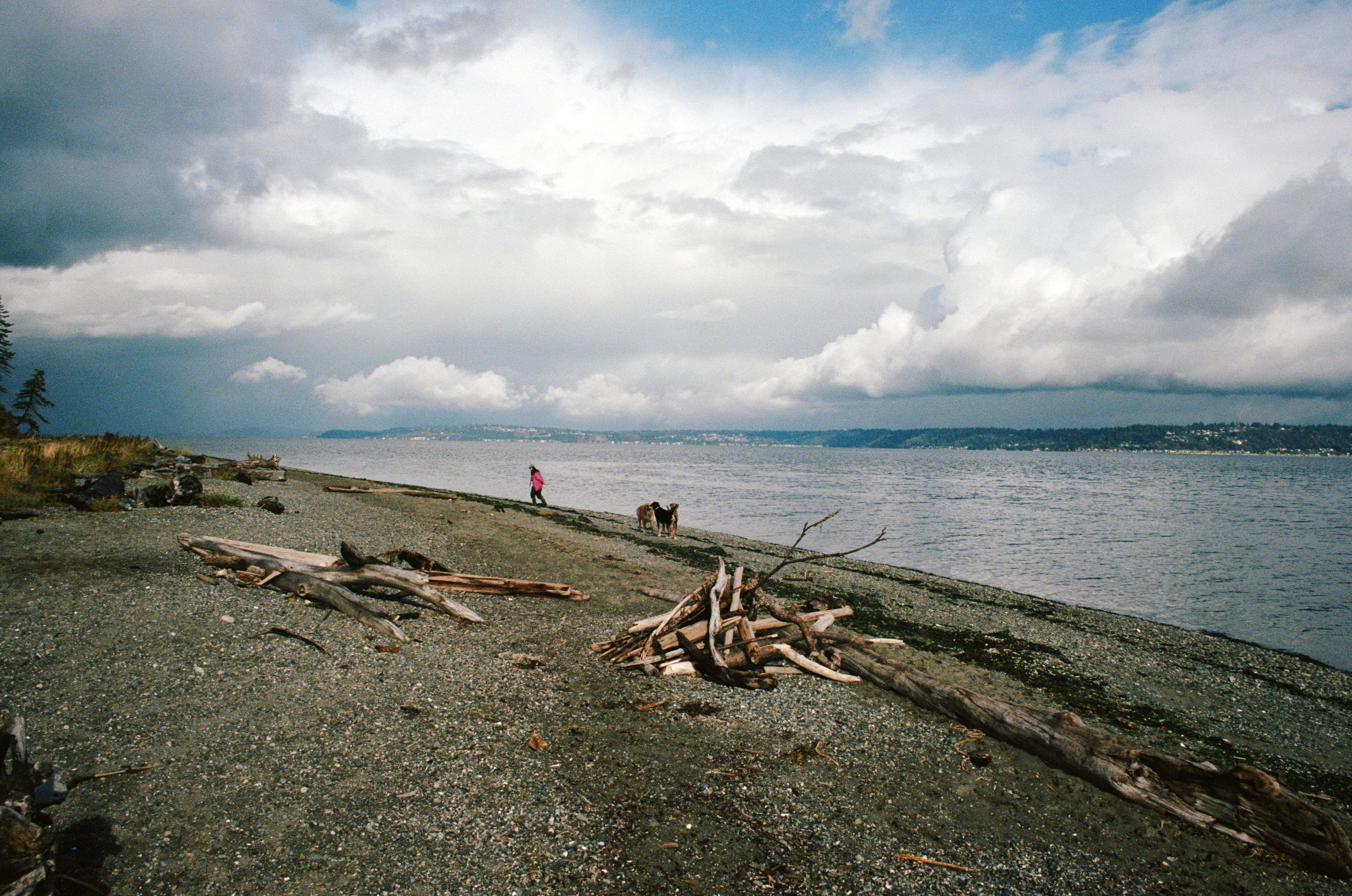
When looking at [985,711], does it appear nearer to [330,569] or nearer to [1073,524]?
[330,569]

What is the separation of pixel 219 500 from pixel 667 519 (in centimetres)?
1838

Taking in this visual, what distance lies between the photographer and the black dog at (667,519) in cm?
3147

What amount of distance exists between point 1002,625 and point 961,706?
386 inches

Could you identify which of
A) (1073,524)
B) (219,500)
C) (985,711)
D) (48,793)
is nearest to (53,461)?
(219,500)

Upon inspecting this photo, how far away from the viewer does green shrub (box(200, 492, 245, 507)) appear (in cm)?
1944

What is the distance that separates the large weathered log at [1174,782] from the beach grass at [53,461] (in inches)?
940

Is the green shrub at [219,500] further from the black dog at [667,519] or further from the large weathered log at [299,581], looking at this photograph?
the black dog at [667,519]

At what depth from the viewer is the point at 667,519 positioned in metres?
31.8

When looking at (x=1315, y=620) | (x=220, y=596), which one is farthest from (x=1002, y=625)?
(x=220, y=596)

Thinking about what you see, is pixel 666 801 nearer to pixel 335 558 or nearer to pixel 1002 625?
pixel 335 558

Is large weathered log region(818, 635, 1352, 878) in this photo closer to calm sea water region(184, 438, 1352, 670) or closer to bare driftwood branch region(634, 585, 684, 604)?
bare driftwood branch region(634, 585, 684, 604)

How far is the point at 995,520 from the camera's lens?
4822 cm

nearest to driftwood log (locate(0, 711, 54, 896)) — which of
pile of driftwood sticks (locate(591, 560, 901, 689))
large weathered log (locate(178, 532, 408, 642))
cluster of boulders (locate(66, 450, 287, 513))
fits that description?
large weathered log (locate(178, 532, 408, 642))

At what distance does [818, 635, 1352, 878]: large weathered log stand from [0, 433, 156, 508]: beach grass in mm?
23875
